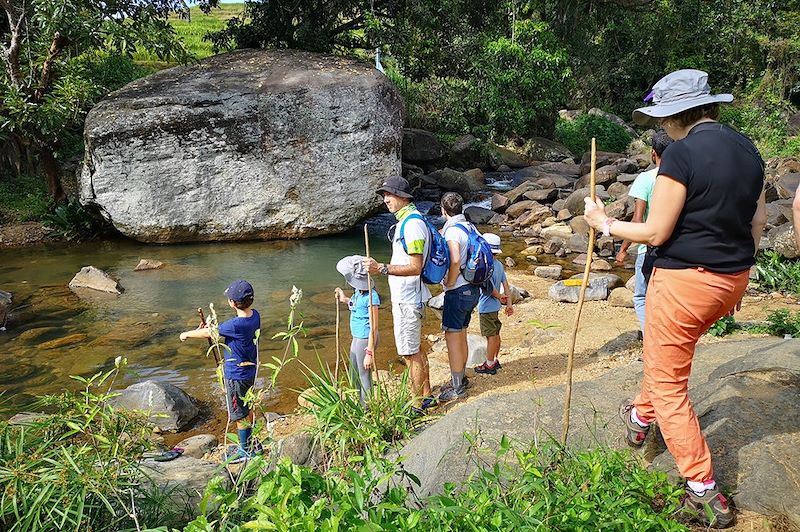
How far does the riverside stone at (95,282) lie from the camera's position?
9969 mm

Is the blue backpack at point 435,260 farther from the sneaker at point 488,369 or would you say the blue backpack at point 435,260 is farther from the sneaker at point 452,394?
the sneaker at point 488,369

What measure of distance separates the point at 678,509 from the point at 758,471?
1.71 ft

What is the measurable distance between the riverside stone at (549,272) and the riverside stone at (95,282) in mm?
6749

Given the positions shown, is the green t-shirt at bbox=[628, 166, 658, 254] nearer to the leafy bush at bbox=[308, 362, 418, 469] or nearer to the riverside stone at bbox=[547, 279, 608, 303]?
the leafy bush at bbox=[308, 362, 418, 469]

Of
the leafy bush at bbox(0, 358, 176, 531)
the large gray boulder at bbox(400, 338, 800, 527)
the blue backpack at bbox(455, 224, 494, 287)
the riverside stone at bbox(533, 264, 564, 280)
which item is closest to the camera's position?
the leafy bush at bbox(0, 358, 176, 531)

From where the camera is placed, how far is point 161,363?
7.46 meters

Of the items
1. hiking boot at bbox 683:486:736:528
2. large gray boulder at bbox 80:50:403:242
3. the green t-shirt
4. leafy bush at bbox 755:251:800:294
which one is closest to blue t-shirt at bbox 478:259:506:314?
the green t-shirt

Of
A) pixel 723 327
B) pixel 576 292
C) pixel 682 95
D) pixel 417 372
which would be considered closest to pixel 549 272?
pixel 576 292

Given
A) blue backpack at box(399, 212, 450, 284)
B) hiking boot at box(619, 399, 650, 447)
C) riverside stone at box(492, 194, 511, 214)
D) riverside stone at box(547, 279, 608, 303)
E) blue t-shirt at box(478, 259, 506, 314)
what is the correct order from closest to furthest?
hiking boot at box(619, 399, 650, 447)
blue backpack at box(399, 212, 450, 284)
blue t-shirt at box(478, 259, 506, 314)
riverside stone at box(547, 279, 608, 303)
riverside stone at box(492, 194, 511, 214)

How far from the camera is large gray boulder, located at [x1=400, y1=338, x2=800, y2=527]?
3.11 m

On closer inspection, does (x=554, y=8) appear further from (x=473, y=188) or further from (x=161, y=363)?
(x=161, y=363)

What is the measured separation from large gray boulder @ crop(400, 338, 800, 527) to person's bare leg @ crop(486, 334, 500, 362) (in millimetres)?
1650

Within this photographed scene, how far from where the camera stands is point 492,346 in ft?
20.2

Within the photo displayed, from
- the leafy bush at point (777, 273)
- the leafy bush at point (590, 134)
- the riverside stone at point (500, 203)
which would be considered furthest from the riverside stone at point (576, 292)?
the leafy bush at point (590, 134)
